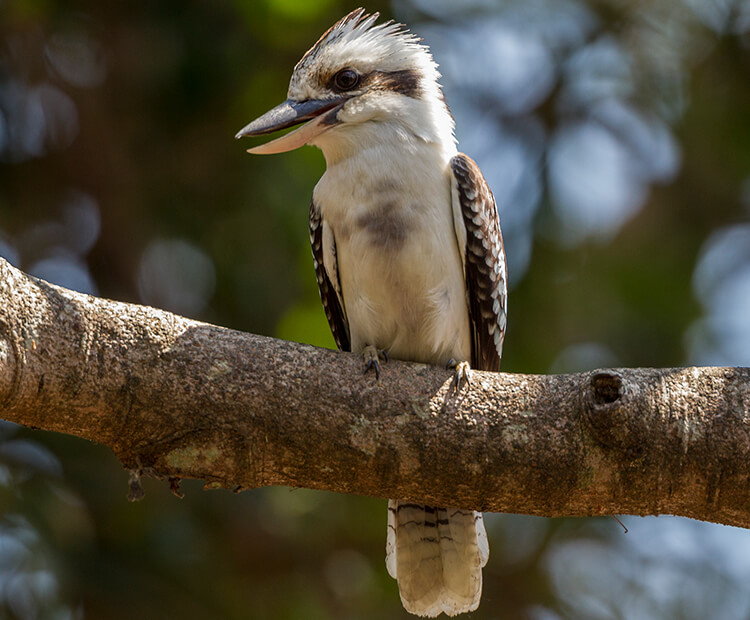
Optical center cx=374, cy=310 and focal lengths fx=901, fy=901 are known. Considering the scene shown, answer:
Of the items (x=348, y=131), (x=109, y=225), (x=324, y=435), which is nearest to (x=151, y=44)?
(x=109, y=225)

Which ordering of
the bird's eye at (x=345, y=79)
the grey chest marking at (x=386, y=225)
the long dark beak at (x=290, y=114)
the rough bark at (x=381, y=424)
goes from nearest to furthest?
the rough bark at (x=381, y=424)
the grey chest marking at (x=386, y=225)
the long dark beak at (x=290, y=114)
the bird's eye at (x=345, y=79)

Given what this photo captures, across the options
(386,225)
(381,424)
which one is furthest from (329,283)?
(381,424)

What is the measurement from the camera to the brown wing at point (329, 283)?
4027mm

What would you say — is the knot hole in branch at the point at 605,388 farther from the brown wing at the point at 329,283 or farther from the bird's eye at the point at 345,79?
the bird's eye at the point at 345,79

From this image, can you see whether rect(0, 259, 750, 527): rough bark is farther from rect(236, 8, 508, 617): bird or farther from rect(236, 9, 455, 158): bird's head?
rect(236, 9, 455, 158): bird's head

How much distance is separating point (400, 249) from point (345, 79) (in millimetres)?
841

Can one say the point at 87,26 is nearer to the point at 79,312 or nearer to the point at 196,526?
the point at 196,526

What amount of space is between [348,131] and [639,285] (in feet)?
11.8

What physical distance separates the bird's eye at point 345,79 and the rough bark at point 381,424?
5.17 feet

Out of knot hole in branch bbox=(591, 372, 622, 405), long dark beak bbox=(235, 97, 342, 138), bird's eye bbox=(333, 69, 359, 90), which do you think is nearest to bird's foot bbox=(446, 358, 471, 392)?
knot hole in branch bbox=(591, 372, 622, 405)

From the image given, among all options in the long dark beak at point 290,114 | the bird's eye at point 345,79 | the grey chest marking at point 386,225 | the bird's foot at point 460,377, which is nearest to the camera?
the bird's foot at point 460,377

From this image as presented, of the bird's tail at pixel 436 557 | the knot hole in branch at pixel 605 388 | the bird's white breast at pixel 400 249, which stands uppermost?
the bird's white breast at pixel 400 249

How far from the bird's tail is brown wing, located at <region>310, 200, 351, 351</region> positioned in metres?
0.92

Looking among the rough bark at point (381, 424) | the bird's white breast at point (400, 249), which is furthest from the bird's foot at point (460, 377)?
the bird's white breast at point (400, 249)
